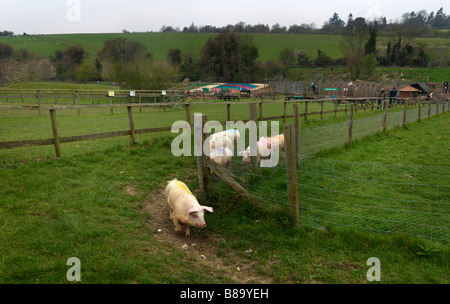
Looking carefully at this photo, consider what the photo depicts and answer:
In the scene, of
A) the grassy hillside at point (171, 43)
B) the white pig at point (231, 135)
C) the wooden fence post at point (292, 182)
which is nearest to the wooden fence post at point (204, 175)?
the wooden fence post at point (292, 182)

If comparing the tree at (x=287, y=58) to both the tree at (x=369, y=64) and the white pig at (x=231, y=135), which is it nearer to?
the tree at (x=369, y=64)

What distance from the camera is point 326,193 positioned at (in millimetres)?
5992

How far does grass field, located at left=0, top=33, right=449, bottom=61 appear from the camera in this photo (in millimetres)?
85938

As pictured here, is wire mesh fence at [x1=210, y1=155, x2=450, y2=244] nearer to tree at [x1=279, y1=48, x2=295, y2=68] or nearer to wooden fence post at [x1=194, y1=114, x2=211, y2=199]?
wooden fence post at [x1=194, y1=114, x2=211, y2=199]

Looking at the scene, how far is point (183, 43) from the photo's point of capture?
101m

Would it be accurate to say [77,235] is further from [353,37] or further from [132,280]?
[353,37]

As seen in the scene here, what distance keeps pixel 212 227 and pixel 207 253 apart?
718 millimetres

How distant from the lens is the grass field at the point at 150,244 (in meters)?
3.67

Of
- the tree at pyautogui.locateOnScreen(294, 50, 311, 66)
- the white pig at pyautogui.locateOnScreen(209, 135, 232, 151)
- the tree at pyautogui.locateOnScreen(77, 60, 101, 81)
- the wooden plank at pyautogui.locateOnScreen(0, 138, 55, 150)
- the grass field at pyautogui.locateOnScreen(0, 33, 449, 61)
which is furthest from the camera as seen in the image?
the grass field at pyautogui.locateOnScreen(0, 33, 449, 61)

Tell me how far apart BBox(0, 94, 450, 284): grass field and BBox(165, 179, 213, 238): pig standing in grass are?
0.24 meters

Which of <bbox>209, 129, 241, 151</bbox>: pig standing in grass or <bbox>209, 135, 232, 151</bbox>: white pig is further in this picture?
<bbox>209, 129, 241, 151</bbox>: pig standing in grass

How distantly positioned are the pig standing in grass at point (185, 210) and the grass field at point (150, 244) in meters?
0.24

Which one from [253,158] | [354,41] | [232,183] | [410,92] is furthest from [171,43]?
[232,183]

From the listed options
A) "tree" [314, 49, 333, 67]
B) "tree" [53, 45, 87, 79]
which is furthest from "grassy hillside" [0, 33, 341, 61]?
"tree" [53, 45, 87, 79]
